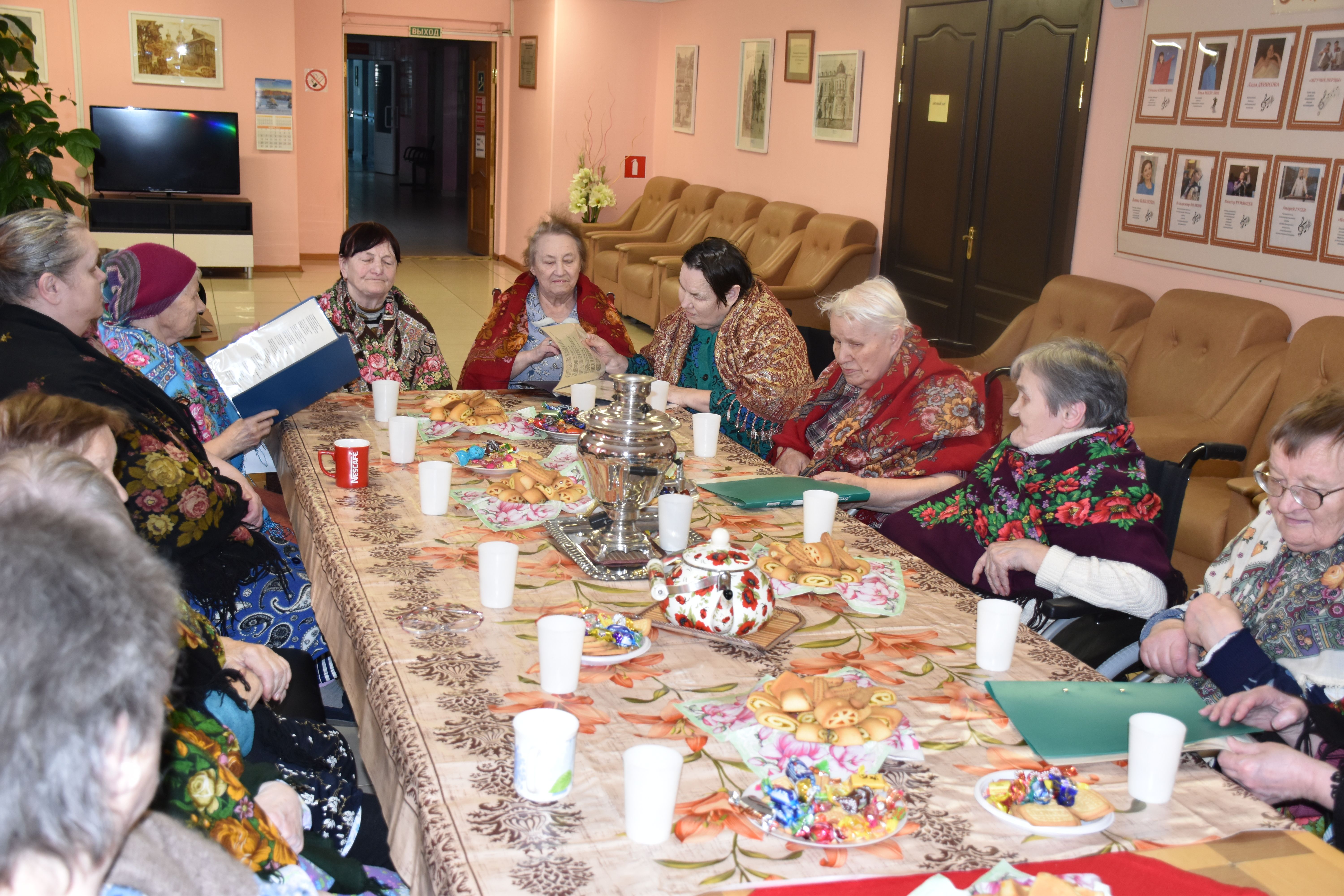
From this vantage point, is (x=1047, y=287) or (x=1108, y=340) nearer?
(x=1108, y=340)

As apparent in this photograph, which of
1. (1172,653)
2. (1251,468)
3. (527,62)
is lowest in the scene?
(1251,468)

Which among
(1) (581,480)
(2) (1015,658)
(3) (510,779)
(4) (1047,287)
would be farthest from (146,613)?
(4) (1047,287)

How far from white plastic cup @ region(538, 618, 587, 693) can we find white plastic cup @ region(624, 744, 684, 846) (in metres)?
0.34

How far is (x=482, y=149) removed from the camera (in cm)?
1236

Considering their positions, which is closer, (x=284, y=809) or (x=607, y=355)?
(x=284, y=809)

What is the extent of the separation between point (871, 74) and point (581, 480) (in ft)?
17.6

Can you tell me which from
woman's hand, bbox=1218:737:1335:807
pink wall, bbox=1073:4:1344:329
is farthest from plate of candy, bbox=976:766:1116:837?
pink wall, bbox=1073:4:1344:329

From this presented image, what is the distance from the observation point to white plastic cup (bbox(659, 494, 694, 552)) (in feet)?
7.24

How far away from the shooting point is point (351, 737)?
2805mm

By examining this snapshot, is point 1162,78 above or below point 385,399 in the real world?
above

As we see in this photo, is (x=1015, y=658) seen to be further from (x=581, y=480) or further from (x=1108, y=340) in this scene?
(x=1108, y=340)

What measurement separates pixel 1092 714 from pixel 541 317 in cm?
273

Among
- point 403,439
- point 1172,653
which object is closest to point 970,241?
point 403,439

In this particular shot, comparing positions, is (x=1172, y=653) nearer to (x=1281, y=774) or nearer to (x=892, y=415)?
(x=1281, y=774)
